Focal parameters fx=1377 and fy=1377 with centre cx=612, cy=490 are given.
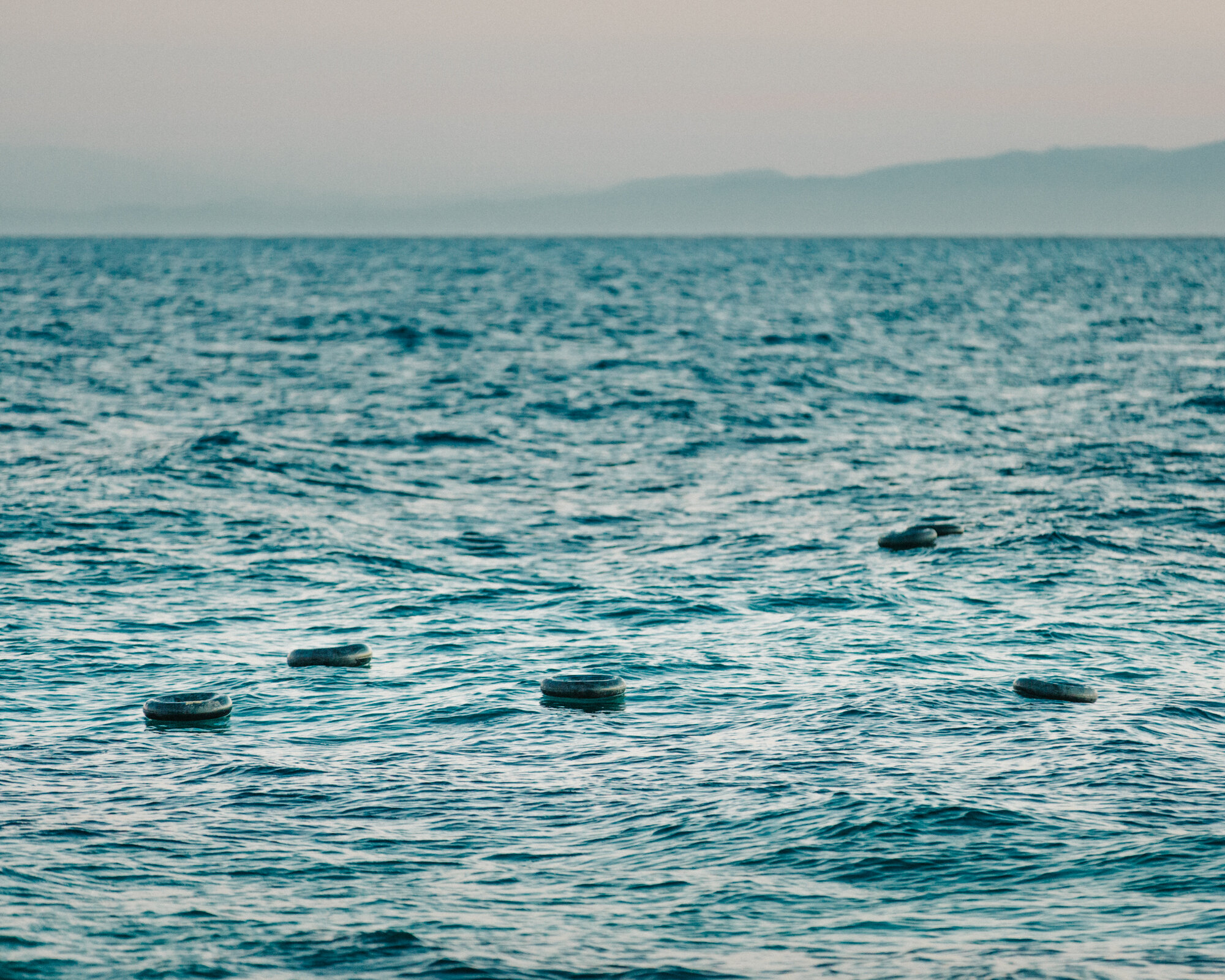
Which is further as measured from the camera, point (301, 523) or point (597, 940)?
point (301, 523)

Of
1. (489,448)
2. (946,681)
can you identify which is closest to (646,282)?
(489,448)

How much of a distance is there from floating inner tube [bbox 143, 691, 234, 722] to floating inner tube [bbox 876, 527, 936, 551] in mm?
12960

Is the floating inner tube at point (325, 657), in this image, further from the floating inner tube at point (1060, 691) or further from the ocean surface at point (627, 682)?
the floating inner tube at point (1060, 691)

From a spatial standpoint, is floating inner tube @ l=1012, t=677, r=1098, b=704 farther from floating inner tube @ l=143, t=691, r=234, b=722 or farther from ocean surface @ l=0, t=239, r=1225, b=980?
floating inner tube @ l=143, t=691, r=234, b=722

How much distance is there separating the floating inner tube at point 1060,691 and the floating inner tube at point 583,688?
190 inches

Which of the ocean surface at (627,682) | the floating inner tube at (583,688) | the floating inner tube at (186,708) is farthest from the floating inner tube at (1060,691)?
the floating inner tube at (186,708)

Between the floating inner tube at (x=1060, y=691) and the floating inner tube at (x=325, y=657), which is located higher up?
the floating inner tube at (x=325, y=657)

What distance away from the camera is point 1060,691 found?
15938 mm

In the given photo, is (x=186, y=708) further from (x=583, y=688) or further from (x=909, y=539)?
(x=909, y=539)

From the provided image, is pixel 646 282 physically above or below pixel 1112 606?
above

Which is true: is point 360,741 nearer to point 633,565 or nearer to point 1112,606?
point 633,565

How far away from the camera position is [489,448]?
3697 centimetres

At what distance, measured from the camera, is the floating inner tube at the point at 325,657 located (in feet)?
57.8

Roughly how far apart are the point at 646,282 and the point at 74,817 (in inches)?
4983
